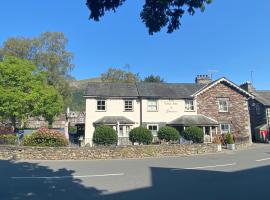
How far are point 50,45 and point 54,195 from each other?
48.8 m

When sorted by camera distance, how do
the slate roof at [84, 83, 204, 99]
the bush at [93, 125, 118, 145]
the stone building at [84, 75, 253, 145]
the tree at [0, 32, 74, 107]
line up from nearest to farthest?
the bush at [93, 125, 118, 145], the stone building at [84, 75, 253, 145], the slate roof at [84, 83, 204, 99], the tree at [0, 32, 74, 107]

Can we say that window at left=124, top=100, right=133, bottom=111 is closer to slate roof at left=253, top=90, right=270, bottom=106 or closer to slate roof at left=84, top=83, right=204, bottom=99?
slate roof at left=84, top=83, right=204, bottom=99

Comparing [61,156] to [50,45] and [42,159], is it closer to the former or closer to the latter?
[42,159]

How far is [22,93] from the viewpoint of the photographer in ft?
121

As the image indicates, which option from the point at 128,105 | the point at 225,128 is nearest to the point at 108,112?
the point at 128,105

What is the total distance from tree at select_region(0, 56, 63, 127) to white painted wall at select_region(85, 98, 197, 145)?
23.4 ft

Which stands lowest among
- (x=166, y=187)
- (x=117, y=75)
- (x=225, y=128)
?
(x=166, y=187)

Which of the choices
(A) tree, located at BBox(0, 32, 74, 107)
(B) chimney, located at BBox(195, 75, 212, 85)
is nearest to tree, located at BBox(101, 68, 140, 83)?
(A) tree, located at BBox(0, 32, 74, 107)

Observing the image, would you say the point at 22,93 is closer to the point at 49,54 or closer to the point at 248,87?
the point at 49,54

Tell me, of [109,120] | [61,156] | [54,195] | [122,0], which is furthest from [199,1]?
[109,120]

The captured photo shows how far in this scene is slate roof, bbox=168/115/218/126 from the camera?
35.7 m

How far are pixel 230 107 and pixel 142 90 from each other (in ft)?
36.6

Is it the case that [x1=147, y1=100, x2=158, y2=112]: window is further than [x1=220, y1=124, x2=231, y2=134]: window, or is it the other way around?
[x1=220, y1=124, x2=231, y2=134]: window

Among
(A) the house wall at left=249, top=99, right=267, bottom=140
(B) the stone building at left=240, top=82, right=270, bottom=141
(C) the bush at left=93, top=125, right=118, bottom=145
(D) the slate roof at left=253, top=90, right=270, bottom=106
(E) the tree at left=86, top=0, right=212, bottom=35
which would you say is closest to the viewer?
(E) the tree at left=86, top=0, right=212, bottom=35
